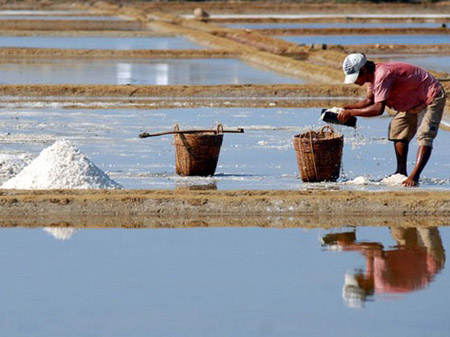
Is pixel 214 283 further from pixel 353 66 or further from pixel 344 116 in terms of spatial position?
pixel 344 116

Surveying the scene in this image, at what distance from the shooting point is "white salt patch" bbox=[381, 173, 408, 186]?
25.3 feet

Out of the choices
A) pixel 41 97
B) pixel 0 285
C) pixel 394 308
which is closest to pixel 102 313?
pixel 0 285

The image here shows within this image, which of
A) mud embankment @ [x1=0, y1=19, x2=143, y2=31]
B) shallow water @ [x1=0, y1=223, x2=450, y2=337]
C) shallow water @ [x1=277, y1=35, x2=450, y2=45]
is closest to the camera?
shallow water @ [x1=0, y1=223, x2=450, y2=337]

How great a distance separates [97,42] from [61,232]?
24.6m

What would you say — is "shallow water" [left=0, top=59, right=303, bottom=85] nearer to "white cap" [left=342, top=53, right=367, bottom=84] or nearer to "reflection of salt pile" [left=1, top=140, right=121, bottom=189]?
"reflection of salt pile" [left=1, top=140, right=121, bottom=189]

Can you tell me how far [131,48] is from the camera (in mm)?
27281

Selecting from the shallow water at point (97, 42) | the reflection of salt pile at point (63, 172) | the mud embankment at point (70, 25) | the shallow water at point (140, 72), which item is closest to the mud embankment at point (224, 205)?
the reflection of salt pile at point (63, 172)

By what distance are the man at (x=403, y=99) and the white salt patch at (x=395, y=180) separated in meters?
0.08

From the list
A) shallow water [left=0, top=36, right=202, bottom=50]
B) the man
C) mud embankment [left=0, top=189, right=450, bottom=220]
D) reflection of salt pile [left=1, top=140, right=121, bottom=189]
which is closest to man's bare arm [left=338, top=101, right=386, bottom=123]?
the man

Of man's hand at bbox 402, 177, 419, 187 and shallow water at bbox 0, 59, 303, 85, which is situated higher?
man's hand at bbox 402, 177, 419, 187

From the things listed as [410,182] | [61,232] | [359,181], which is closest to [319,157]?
[359,181]

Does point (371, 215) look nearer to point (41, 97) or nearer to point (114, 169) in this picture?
point (114, 169)

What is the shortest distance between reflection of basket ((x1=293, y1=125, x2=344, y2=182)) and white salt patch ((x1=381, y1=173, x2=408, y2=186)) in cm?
33

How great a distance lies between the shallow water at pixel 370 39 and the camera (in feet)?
101
